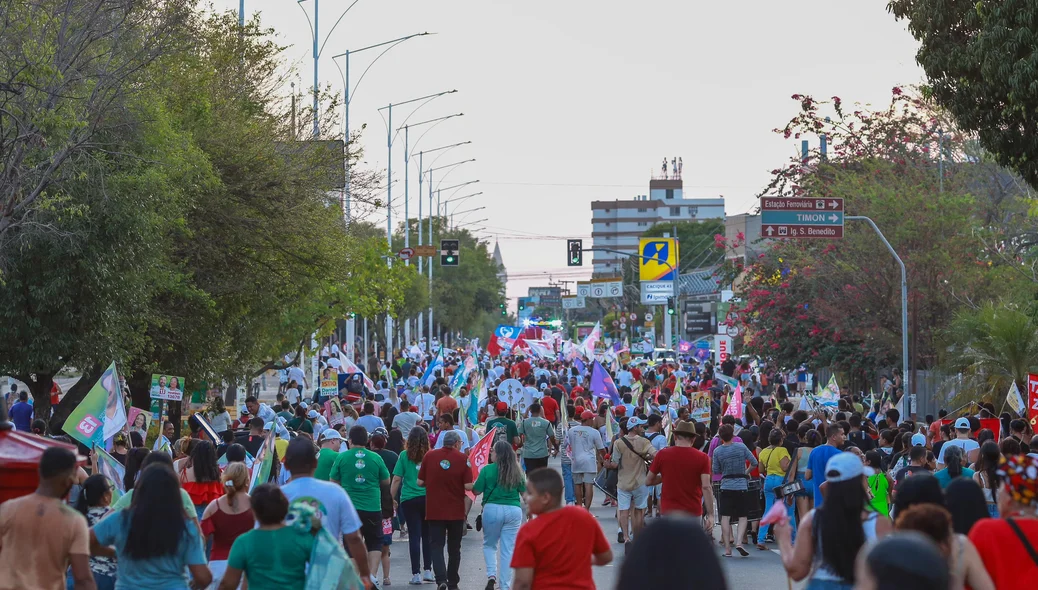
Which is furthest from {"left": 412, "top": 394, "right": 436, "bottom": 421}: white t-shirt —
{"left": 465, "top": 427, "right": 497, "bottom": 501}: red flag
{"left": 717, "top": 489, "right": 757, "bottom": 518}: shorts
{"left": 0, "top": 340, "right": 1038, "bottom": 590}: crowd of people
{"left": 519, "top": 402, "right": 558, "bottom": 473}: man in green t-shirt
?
{"left": 717, "top": 489, "right": 757, "bottom": 518}: shorts

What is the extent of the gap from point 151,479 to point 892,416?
1242 cm

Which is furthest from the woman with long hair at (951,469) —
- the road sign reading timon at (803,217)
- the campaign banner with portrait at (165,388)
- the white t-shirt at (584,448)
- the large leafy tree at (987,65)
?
the road sign reading timon at (803,217)

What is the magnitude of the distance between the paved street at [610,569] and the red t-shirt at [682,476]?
2.67ft

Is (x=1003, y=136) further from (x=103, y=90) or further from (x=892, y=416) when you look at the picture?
(x=103, y=90)

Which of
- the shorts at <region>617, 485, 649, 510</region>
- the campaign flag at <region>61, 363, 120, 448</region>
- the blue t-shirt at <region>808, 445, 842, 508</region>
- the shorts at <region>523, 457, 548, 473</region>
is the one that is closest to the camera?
the blue t-shirt at <region>808, 445, 842, 508</region>

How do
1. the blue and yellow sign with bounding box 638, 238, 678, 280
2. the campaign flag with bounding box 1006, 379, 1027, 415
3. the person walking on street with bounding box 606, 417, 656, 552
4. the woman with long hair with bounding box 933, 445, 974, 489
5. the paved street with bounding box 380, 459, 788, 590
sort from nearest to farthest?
the woman with long hair with bounding box 933, 445, 974, 489
the paved street with bounding box 380, 459, 788, 590
the person walking on street with bounding box 606, 417, 656, 552
the campaign flag with bounding box 1006, 379, 1027, 415
the blue and yellow sign with bounding box 638, 238, 678, 280

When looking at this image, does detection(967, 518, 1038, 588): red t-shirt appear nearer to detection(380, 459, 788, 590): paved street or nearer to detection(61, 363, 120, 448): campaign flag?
detection(380, 459, 788, 590): paved street

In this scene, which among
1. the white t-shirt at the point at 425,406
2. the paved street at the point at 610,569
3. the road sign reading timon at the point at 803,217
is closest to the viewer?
the paved street at the point at 610,569

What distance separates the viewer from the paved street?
13.5 metres

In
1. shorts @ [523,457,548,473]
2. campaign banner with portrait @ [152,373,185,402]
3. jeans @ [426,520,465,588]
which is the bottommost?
jeans @ [426,520,465,588]

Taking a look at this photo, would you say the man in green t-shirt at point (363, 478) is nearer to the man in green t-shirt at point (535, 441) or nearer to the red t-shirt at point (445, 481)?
the red t-shirt at point (445, 481)

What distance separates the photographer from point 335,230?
84.0ft

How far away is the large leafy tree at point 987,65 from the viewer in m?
15.9

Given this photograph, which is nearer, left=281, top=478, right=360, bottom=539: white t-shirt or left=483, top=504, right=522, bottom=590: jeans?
left=281, top=478, right=360, bottom=539: white t-shirt
